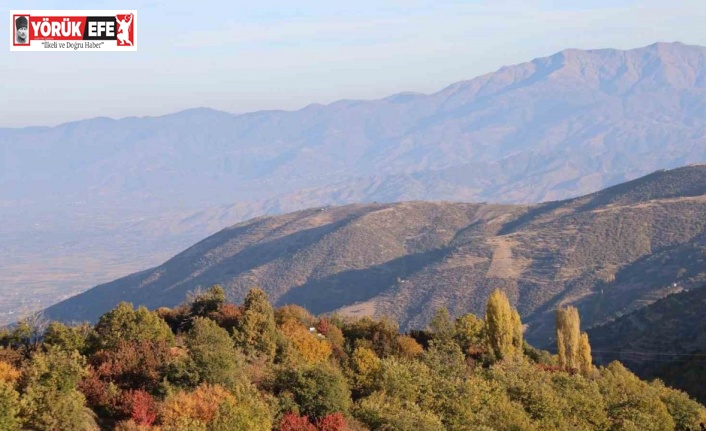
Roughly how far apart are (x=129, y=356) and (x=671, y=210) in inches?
5465

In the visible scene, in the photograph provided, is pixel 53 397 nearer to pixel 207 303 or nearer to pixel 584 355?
pixel 207 303

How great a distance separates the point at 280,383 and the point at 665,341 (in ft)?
197

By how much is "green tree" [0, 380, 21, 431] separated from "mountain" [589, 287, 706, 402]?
5334 cm

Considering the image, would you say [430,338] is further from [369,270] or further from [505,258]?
[369,270]

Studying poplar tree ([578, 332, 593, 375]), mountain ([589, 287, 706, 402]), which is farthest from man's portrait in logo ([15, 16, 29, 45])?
mountain ([589, 287, 706, 402])

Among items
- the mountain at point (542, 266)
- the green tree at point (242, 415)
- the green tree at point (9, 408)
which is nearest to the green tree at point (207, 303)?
the green tree at point (242, 415)

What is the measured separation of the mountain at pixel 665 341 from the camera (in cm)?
7519

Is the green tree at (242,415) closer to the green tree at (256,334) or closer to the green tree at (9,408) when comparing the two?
the green tree at (9,408)

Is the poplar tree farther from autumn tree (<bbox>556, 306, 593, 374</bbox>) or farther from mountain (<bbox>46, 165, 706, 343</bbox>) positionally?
mountain (<bbox>46, 165, 706, 343</bbox>)

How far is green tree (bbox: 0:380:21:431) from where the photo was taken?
97.3ft

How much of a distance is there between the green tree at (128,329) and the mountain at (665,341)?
43.1 m

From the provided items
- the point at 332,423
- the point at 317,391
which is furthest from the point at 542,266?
the point at 332,423

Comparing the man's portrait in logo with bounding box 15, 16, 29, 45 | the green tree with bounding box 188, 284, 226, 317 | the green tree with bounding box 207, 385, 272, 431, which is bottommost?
the green tree with bounding box 188, 284, 226, 317

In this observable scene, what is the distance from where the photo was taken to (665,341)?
8819 cm
